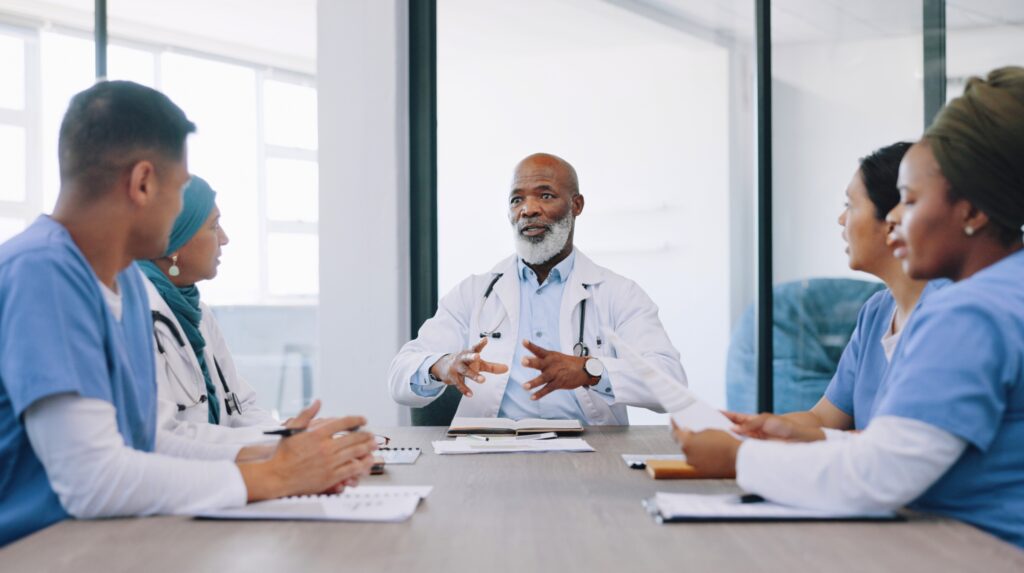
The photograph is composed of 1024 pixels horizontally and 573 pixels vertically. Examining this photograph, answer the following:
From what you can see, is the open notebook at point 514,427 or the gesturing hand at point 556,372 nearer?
the open notebook at point 514,427

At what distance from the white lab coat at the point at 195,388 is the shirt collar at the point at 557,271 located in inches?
48.7

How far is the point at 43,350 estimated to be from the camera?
4.35 ft

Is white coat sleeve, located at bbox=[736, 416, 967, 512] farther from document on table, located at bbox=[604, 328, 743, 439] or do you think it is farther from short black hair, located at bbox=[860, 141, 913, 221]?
short black hair, located at bbox=[860, 141, 913, 221]

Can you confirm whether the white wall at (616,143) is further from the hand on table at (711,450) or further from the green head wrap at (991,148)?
the green head wrap at (991,148)

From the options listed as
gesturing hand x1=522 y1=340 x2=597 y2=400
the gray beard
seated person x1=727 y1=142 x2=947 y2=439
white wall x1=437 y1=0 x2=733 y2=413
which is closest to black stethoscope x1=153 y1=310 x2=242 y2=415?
gesturing hand x1=522 y1=340 x2=597 y2=400

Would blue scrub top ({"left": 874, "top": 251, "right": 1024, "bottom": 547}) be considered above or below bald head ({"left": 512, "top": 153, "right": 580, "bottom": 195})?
below

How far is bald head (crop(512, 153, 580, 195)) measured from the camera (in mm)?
3594

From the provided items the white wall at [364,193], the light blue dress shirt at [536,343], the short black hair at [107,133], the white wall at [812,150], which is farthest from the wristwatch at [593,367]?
the white wall at [812,150]

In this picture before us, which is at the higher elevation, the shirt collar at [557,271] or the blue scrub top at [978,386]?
Answer: the shirt collar at [557,271]

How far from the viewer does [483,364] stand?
106 inches

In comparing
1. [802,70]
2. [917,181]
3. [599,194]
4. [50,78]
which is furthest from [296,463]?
[50,78]

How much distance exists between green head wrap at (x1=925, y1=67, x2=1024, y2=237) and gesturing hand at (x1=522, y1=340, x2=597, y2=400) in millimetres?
1397

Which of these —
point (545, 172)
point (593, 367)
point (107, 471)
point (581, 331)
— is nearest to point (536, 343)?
point (581, 331)

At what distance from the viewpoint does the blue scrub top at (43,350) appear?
52.0 inches
